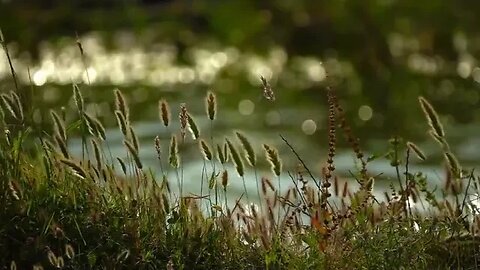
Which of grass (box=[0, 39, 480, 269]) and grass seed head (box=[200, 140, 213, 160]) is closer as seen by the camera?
grass (box=[0, 39, 480, 269])

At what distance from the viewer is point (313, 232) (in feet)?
10.9

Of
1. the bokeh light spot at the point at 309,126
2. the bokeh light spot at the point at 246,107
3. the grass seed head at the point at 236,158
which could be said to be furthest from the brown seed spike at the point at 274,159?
the bokeh light spot at the point at 246,107

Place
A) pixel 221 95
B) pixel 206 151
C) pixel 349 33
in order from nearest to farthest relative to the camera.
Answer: pixel 206 151, pixel 221 95, pixel 349 33

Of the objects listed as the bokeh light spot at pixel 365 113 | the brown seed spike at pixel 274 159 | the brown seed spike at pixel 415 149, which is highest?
the bokeh light spot at pixel 365 113

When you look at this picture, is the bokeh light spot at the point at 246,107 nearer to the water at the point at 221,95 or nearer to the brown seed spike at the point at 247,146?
the water at the point at 221,95

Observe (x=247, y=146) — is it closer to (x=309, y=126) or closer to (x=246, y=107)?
(x=309, y=126)

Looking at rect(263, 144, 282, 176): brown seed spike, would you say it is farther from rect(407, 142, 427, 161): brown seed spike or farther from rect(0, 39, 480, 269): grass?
rect(407, 142, 427, 161): brown seed spike

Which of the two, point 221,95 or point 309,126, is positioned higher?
point 221,95

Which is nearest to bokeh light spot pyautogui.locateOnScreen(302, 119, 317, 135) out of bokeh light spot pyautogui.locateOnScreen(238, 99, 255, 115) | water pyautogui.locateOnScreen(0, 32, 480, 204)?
water pyautogui.locateOnScreen(0, 32, 480, 204)

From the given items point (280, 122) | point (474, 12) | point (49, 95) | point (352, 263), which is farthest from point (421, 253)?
point (474, 12)

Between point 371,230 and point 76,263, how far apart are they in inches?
36.0

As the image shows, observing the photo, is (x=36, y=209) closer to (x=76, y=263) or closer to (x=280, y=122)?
(x=76, y=263)

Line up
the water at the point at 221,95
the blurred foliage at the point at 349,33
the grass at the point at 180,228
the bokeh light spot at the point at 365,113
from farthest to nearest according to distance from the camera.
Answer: the blurred foliage at the point at 349,33 < the bokeh light spot at the point at 365,113 < the water at the point at 221,95 < the grass at the point at 180,228

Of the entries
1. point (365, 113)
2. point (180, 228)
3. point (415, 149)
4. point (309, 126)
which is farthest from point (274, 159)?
point (365, 113)
